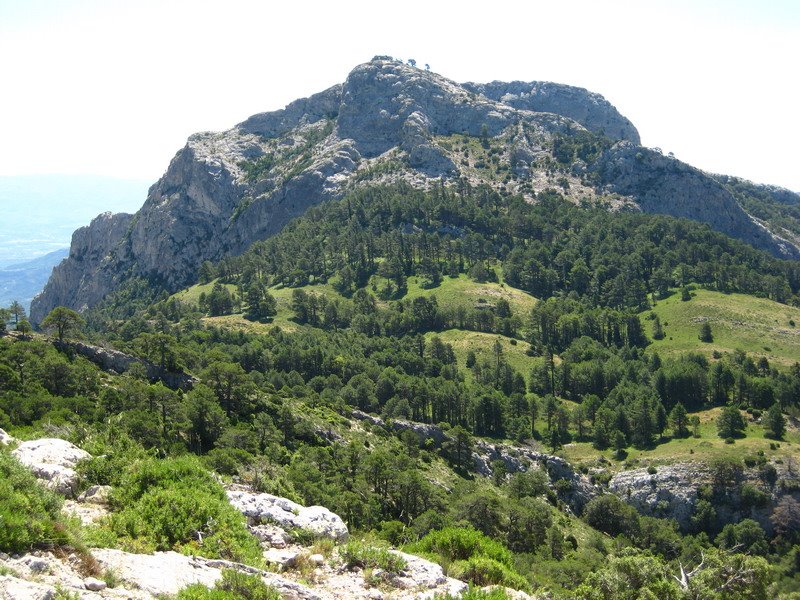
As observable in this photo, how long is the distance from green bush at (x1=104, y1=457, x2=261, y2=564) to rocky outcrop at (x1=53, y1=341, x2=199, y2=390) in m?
76.2

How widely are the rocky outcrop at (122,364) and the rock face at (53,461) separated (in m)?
70.8

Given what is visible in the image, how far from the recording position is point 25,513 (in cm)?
1877

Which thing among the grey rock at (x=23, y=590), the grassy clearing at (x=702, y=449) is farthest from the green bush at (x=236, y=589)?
the grassy clearing at (x=702, y=449)

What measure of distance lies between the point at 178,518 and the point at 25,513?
19.0 feet

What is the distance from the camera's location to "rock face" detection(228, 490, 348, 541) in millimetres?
26812

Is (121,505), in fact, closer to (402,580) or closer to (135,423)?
(402,580)

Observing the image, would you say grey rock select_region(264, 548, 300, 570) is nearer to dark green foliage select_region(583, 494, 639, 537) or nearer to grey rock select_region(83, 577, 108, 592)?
grey rock select_region(83, 577, 108, 592)

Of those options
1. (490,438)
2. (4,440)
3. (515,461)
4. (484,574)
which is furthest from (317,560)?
(490,438)

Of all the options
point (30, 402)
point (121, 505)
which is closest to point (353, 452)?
point (30, 402)

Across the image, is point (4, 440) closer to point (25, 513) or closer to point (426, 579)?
point (25, 513)

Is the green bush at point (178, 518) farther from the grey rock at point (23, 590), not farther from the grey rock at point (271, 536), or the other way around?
the grey rock at point (23, 590)

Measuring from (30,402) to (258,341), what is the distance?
111274 millimetres

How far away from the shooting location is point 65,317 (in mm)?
97062

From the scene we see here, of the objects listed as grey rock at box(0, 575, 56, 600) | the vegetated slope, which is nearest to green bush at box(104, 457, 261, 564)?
the vegetated slope
